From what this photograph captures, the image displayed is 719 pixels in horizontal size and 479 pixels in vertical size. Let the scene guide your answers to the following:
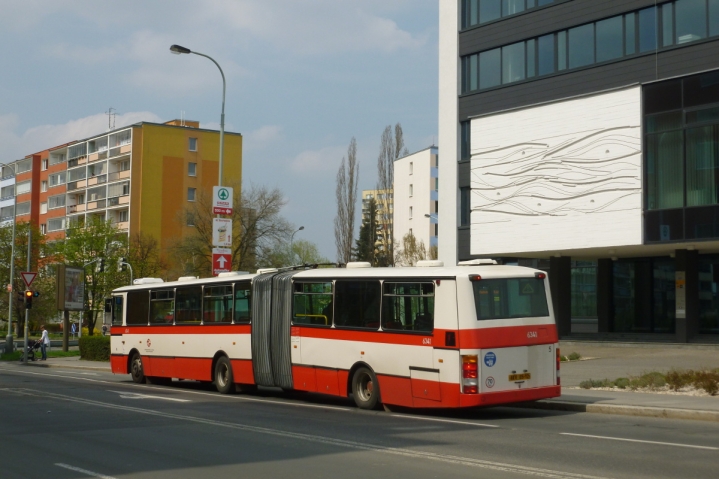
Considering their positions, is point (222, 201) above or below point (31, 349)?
above


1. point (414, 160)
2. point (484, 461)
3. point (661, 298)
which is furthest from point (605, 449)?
point (414, 160)

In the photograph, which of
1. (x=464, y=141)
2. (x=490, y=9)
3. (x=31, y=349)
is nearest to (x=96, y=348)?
(x=31, y=349)

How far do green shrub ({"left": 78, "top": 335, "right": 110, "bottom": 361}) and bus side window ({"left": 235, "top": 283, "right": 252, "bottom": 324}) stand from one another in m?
23.6

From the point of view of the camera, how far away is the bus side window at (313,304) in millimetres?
18750

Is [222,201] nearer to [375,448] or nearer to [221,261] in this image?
[221,261]

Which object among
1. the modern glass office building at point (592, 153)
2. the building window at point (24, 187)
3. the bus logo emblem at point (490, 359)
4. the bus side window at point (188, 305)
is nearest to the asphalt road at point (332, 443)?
the bus logo emblem at point (490, 359)

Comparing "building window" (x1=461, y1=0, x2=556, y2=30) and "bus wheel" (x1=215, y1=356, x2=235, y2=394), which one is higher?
"building window" (x1=461, y1=0, x2=556, y2=30)

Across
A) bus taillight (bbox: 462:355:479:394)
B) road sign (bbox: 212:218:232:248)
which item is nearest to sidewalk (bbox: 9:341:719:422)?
bus taillight (bbox: 462:355:479:394)

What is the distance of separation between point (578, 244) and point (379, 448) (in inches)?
1073

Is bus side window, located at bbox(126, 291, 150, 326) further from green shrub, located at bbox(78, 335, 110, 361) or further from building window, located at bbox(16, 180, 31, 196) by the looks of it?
building window, located at bbox(16, 180, 31, 196)

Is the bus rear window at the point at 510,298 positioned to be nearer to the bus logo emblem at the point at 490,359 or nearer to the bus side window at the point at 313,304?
the bus logo emblem at the point at 490,359

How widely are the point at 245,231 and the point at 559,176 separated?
33244mm

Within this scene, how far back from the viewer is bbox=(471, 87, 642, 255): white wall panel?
116 ft

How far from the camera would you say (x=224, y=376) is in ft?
73.3
